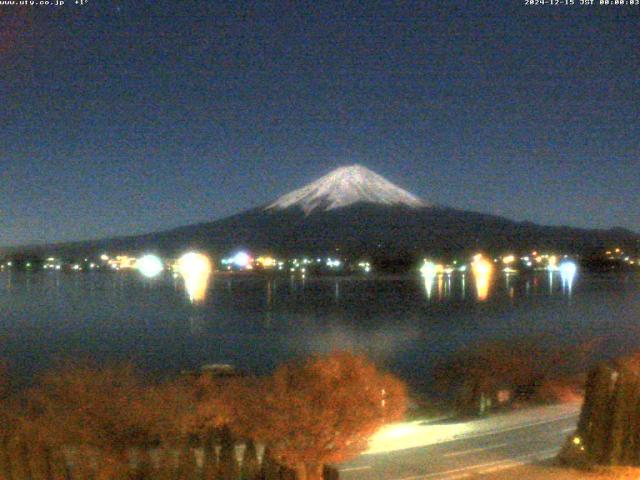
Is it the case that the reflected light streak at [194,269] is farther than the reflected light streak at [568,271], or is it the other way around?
the reflected light streak at [194,269]

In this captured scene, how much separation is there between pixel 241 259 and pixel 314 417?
71203 millimetres

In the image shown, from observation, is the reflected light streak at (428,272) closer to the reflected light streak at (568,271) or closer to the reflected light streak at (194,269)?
the reflected light streak at (568,271)

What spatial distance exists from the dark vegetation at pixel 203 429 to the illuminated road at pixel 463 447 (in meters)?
0.67

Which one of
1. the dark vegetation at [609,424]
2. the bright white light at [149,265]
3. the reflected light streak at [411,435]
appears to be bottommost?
the reflected light streak at [411,435]

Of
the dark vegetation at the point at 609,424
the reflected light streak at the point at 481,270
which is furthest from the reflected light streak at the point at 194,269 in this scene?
the dark vegetation at the point at 609,424

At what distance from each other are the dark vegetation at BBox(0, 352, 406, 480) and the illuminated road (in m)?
0.67

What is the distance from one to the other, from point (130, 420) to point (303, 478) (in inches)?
90.9

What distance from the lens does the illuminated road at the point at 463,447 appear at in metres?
9.83

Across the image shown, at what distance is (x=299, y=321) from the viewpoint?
36656 mm

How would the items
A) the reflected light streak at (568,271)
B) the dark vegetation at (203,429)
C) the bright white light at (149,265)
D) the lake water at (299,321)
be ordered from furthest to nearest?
the bright white light at (149,265) < the reflected light streak at (568,271) < the lake water at (299,321) < the dark vegetation at (203,429)

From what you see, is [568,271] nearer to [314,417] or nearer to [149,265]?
[149,265]

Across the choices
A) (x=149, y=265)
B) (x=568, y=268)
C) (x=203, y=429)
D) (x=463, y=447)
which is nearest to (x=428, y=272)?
(x=568, y=268)

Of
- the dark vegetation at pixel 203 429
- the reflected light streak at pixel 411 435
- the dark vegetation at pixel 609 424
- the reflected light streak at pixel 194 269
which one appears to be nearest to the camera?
the dark vegetation at pixel 203 429

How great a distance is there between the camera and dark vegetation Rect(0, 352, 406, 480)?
845cm
